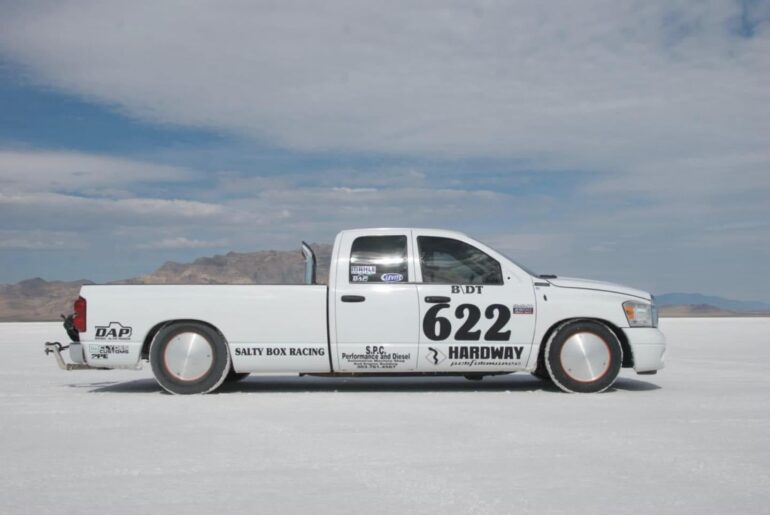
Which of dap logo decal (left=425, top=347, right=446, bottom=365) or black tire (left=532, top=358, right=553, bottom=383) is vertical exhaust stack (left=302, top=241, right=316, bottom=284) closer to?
dap logo decal (left=425, top=347, right=446, bottom=365)

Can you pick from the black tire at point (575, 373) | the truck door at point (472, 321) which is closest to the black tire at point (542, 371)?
the black tire at point (575, 373)

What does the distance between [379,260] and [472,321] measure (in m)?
1.27

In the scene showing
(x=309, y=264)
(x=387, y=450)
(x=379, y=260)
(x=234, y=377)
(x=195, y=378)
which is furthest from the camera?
(x=234, y=377)

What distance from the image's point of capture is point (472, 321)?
33.3ft

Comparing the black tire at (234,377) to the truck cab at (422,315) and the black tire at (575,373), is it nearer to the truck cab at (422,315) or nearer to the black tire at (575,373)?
the truck cab at (422,315)

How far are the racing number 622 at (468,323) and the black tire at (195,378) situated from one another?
2318 millimetres

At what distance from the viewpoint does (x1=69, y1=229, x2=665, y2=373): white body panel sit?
33.2 feet

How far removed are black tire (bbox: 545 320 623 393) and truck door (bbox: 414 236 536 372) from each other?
28 cm

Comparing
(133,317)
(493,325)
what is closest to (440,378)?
(493,325)

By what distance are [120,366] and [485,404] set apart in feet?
13.8

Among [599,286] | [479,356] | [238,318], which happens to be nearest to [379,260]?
[479,356]

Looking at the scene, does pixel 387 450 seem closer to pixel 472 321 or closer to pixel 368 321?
pixel 368 321

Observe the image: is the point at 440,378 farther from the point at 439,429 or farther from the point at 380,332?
the point at 439,429

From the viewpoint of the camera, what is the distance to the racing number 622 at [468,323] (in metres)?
10.1
